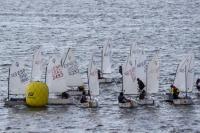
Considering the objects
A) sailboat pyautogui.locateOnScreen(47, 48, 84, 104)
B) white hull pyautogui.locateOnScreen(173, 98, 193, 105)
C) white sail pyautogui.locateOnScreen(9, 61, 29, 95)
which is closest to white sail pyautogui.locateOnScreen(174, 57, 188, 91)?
white hull pyautogui.locateOnScreen(173, 98, 193, 105)

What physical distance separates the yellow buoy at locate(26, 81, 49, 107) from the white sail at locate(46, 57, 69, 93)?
11.1 feet

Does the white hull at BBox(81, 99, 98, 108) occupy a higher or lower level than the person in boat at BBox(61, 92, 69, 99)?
lower

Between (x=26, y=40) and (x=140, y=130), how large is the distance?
7783cm

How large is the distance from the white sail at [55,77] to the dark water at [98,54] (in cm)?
312

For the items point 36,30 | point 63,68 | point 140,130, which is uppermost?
point 36,30

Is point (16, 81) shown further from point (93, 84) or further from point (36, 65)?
point (93, 84)

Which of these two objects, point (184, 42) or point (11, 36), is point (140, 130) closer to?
point (184, 42)

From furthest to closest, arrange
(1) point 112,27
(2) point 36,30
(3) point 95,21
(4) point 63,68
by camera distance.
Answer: (3) point 95,21
(1) point 112,27
(2) point 36,30
(4) point 63,68

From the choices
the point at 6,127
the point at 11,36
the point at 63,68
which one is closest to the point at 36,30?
the point at 11,36

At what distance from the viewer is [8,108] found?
7950 cm

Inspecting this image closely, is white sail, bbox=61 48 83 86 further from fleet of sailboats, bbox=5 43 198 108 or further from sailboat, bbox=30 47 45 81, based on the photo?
sailboat, bbox=30 47 45 81

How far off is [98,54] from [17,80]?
1778 inches

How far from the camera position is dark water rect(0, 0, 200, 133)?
73.9m

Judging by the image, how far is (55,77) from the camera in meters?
82.6
